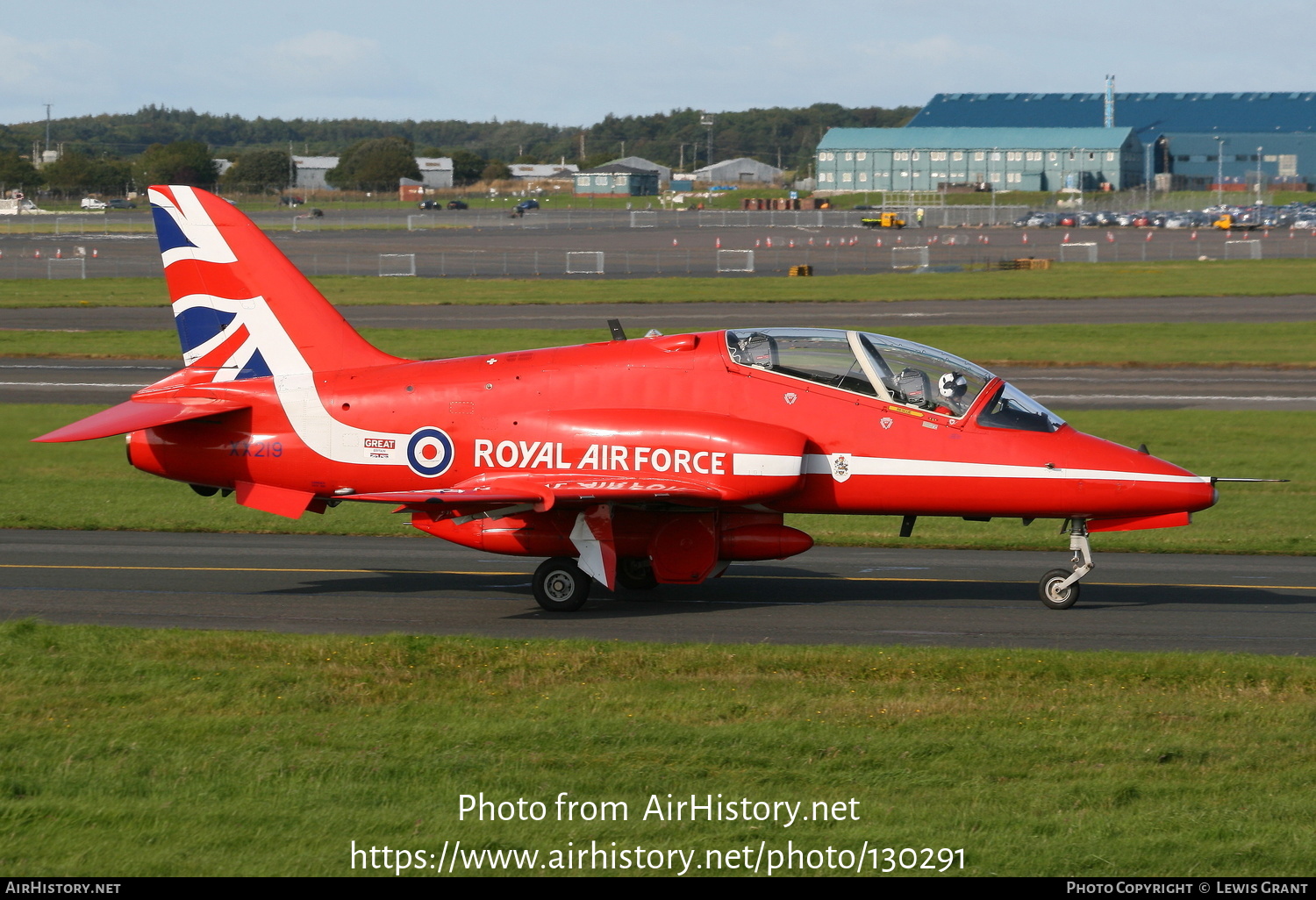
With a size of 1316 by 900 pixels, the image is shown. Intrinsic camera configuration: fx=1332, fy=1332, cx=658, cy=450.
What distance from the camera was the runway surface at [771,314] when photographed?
2012 inches

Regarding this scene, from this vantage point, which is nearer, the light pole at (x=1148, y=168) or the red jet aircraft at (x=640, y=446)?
the red jet aircraft at (x=640, y=446)

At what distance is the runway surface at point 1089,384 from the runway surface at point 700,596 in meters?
16.0

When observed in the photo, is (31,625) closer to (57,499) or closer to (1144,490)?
(57,499)

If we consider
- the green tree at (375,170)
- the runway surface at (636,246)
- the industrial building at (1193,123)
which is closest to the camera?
the runway surface at (636,246)

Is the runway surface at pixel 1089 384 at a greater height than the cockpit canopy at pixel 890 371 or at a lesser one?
lesser

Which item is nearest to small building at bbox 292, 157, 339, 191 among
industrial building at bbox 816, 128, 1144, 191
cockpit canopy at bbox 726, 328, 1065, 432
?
industrial building at bbox 816, 128, 1144, 191

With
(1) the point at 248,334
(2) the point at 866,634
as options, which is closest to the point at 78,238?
(1) the point at 248,334

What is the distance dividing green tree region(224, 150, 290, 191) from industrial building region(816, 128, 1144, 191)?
241 ft

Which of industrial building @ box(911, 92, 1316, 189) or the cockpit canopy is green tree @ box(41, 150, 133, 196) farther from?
the cockpit canopy

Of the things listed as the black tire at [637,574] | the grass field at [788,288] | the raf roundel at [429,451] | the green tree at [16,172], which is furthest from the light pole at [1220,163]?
the raf roundel at [429,451]

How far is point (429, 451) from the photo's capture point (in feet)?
54.0

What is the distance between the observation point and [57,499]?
2323cm

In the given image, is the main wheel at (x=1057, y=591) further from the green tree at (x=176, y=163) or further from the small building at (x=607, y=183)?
the small building at (x=607, y=183)

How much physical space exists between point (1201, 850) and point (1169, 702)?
3.39 metres
